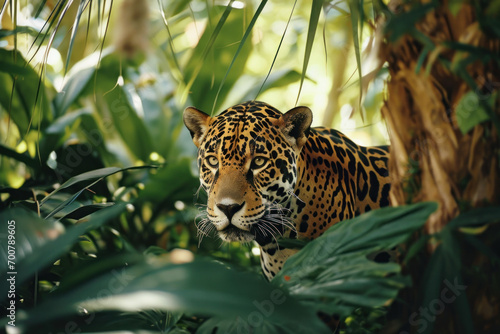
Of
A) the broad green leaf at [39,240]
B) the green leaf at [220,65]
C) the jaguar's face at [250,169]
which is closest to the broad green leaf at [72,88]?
the green leaf at [220,65]

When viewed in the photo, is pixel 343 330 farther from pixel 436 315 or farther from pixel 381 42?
pixel 381 42

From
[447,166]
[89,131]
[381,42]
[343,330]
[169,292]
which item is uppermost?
[381,42]

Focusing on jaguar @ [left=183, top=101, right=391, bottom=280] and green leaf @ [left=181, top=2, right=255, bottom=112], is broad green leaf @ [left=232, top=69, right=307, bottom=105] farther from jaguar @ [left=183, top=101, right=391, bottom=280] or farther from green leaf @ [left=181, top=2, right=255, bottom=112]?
jaguar @ [left=183, top=101, right=391, bottom=280]

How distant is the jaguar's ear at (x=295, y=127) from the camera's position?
1991mm

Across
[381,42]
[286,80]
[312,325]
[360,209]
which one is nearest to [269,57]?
[286,80]

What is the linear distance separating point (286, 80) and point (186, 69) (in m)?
0.69

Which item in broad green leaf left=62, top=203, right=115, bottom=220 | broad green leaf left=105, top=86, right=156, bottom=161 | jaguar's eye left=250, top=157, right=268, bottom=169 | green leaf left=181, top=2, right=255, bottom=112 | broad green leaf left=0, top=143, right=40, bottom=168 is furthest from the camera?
broad green leaf left=105, top=86, right=156, bottom=161

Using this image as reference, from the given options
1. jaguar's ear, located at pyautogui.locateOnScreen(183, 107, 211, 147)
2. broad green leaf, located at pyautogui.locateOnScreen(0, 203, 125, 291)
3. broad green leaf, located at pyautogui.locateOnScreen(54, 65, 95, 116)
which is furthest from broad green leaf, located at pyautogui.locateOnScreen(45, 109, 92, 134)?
broad green leaf, located at pyautogui.locateOnScreen(0, 203, 125, 291)

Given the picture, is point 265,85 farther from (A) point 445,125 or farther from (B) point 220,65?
(A) point 445,125

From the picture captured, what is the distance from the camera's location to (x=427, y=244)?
4.65 feet

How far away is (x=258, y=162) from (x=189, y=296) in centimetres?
115

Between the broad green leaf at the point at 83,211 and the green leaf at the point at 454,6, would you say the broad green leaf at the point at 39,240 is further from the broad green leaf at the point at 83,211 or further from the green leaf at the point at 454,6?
the green leaf at the point at 454,6

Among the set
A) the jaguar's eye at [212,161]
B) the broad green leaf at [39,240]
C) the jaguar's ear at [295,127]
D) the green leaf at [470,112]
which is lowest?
the broad green leaf at [39,240]

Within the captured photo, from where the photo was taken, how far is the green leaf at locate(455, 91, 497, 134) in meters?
1.30
